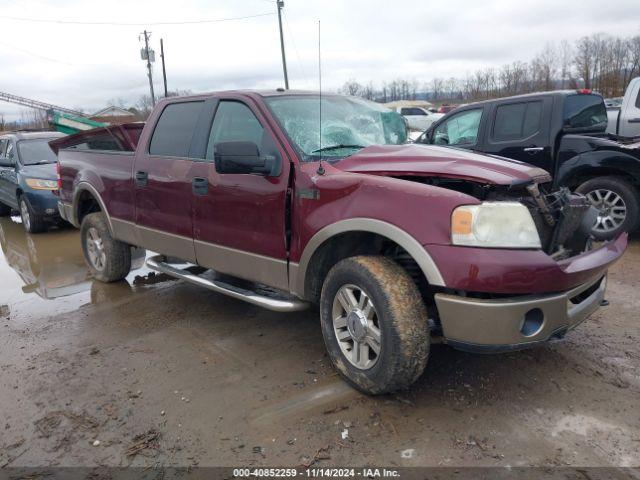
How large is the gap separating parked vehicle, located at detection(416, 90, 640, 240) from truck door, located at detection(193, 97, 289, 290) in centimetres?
421

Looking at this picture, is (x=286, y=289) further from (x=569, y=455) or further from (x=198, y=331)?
(x=569, y=455)

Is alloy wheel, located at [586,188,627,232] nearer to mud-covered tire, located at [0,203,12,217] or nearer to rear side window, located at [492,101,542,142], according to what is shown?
rear side window, located at [492,101,542,142]

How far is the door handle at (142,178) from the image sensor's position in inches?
188

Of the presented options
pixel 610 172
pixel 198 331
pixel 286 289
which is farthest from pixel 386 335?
pixel 610 172

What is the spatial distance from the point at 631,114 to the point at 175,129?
7172mm

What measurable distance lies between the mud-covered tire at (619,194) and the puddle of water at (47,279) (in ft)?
18.4

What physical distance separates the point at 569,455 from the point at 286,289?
1983 millimetres

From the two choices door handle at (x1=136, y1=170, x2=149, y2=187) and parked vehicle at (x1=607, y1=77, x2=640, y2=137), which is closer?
door handle at (x1=136, y1=170, x2=149, y2=187)

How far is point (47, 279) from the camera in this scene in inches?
254

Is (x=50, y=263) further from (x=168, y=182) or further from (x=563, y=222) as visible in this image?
(x=563, y=222)

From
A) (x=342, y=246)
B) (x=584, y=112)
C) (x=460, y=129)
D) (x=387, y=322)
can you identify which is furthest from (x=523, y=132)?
(x=387, y=322)

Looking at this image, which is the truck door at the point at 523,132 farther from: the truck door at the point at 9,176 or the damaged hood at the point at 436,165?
the truck door at the point at 9,176

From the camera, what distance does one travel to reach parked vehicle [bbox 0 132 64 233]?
8.95 metres

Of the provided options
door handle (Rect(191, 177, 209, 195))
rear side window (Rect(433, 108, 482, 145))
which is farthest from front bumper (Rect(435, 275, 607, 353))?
rear side window (Rect(433, 108, 482, 145))
